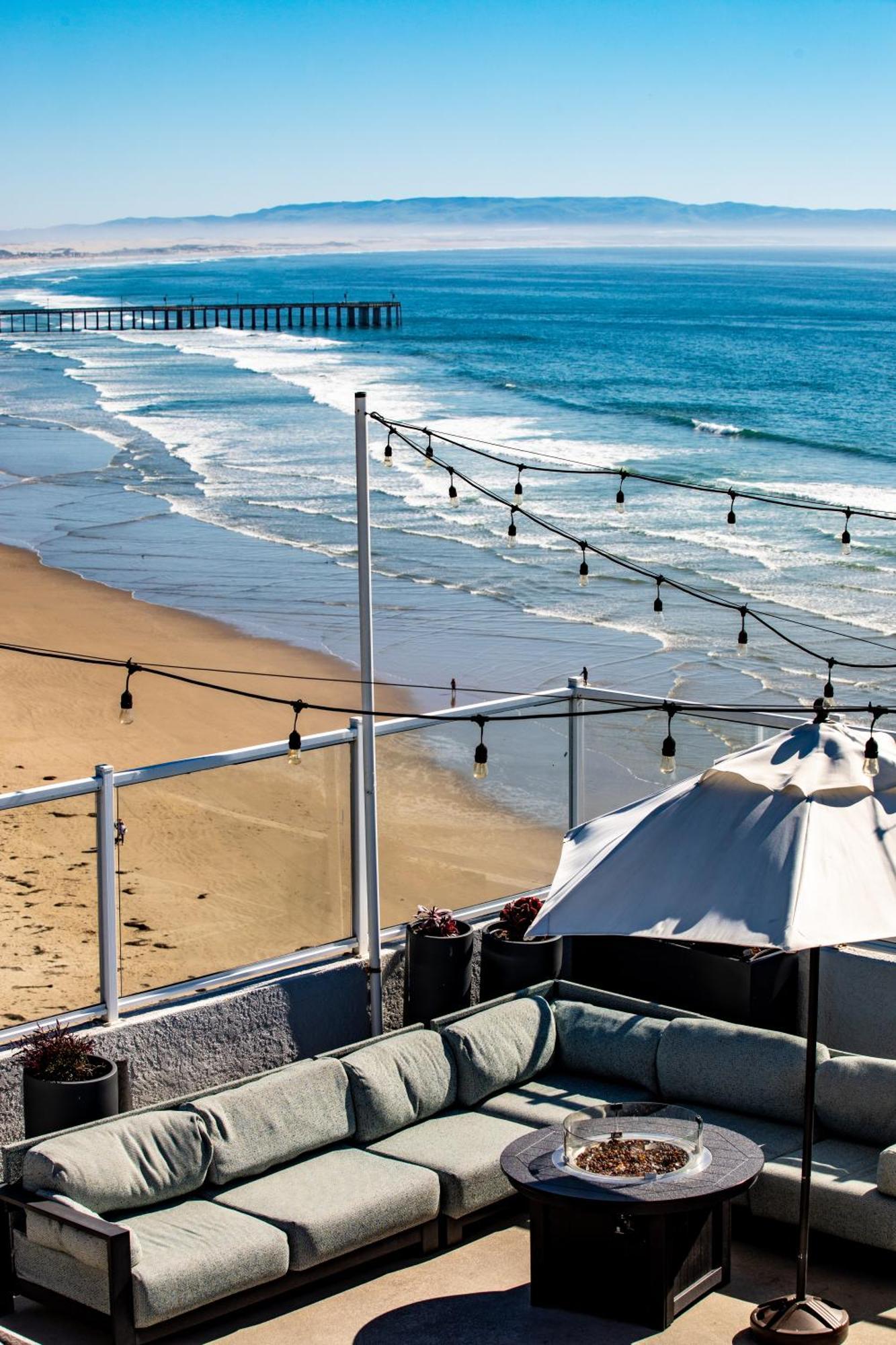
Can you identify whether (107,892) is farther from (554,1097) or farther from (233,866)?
(554,1097)

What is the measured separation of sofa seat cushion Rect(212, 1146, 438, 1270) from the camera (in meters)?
6.46

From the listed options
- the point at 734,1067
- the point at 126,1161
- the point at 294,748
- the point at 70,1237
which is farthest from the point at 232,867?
the point at 70,1237

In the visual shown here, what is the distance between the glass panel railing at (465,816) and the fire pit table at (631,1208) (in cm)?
253

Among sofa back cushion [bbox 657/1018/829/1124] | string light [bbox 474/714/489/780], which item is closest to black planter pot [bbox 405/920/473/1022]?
string light [bbox 474/714/489/780]

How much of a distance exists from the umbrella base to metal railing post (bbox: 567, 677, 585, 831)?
3.70 m

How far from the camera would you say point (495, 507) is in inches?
1297

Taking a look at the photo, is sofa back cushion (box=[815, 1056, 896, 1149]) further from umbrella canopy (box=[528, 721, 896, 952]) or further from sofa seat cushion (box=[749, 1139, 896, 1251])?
umbrella canopy (box=[528, 721, 896, 952])

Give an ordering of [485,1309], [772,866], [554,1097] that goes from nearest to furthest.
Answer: [772,866] < [485,1309] < [554,1097]

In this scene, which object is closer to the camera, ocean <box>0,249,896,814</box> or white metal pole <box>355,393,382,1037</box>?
white metal pole <box>355,393,382,1037</box>

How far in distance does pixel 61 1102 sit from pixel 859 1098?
3.33m

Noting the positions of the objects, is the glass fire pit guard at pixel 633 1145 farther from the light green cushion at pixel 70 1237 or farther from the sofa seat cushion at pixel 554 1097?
the light green cushion at pixel 70 1237

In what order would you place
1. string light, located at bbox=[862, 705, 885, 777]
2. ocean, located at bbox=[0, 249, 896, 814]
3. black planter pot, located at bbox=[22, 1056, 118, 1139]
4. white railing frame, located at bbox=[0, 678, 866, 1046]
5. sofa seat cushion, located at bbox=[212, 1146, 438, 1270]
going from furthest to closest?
ocean, located at bbox=[0, 249, 896, 814] < white railing frame, located at bbox=[0, 678, 866, 1046] < black planter pot, located at bbox=[22, 1056, 118, 1139] < sofa seat cushion, located at bbox=[212, 1146, 438, 1270] < string light, located at bbox=[862, 705, 885, 777]

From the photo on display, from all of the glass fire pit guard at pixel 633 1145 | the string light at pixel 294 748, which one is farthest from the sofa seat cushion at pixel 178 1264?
the string light at pixel 294 748

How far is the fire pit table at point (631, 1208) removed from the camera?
618 centimetres
